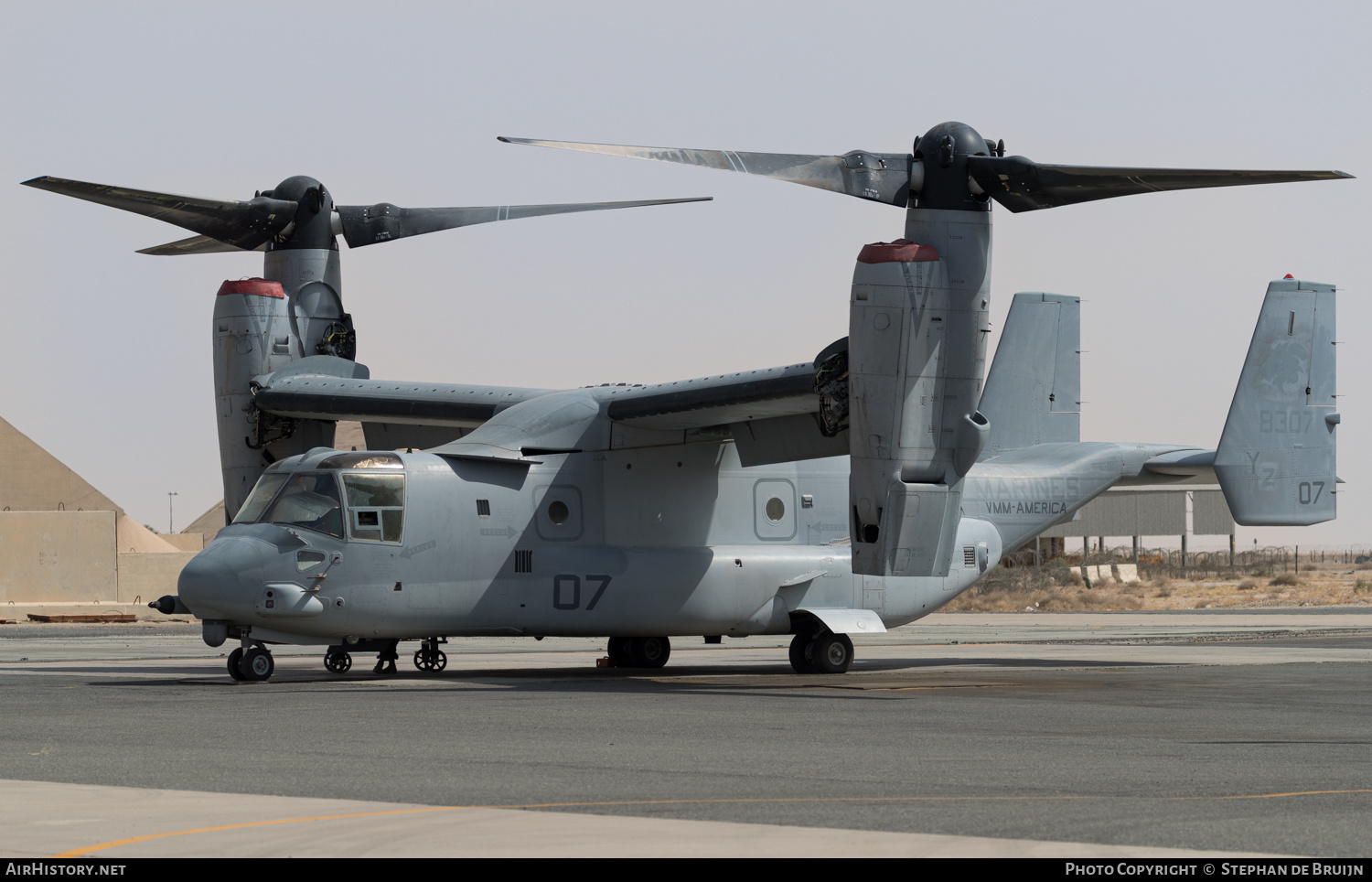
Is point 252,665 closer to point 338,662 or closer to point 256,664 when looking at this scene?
point 256,664

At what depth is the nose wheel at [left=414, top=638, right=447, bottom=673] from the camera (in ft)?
70.9

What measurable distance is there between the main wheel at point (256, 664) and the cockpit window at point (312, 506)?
5.64 feet

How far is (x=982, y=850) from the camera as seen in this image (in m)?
6.56

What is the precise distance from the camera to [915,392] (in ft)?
58.7

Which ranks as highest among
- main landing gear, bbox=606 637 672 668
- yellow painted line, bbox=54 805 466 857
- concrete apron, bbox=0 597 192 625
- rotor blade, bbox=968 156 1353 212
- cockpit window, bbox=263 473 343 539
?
rotor blade, bbox=968 156 1353 212

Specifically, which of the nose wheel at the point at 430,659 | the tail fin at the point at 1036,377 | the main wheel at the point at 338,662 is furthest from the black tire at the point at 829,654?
the main wheel at the point at 338,662

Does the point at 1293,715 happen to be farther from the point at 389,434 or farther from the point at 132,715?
the point at 389,434

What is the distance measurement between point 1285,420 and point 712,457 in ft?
28.3

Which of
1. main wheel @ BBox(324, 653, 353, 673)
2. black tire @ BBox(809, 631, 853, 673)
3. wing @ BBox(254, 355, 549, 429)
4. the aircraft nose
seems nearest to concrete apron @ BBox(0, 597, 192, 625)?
wing @ BBox(254, 355, 549, 429)

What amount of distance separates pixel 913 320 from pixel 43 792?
450 inches

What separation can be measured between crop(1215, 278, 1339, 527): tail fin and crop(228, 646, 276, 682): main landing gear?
1379 cm

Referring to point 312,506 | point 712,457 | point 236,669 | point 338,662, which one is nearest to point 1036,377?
point 712,457

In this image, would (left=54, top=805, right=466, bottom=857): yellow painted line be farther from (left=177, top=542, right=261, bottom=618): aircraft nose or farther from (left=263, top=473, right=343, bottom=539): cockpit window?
(left=263, top=473, right=343, bottom=539): cockpit window

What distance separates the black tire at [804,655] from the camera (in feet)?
74.7
